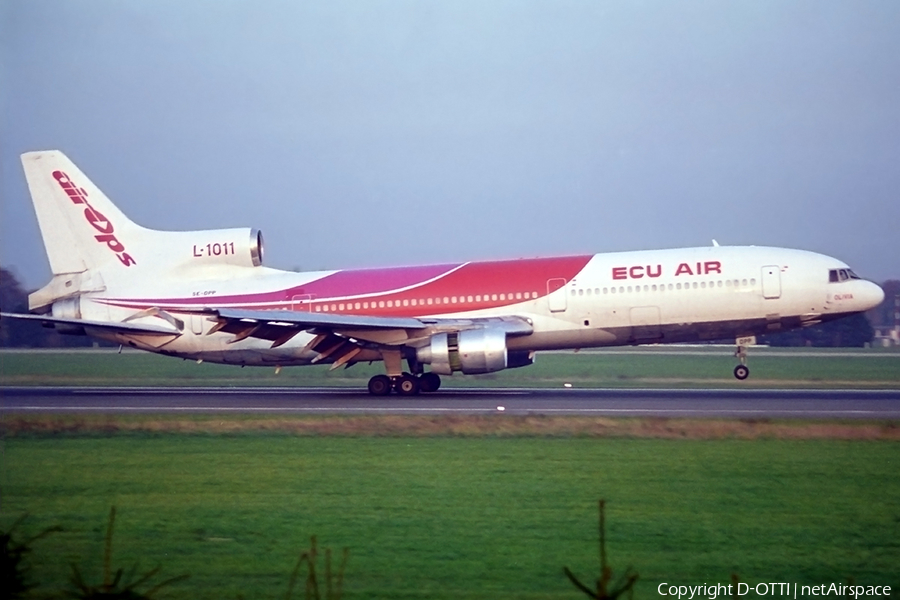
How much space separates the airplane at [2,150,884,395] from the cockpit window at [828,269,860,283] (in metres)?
0.04

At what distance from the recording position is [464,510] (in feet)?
38.1

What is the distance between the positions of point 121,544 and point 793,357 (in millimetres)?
36856

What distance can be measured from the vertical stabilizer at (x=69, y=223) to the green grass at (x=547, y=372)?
327 cm

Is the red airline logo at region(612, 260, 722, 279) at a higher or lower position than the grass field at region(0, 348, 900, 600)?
higher

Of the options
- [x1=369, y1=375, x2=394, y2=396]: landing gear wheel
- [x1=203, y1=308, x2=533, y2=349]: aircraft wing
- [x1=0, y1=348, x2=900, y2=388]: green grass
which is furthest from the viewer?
[x1=0, y1=348, x2=900, y2=388]: green grass

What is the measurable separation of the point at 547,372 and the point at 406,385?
37.8 feet

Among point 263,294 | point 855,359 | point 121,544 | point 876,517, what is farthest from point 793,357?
point 121,544

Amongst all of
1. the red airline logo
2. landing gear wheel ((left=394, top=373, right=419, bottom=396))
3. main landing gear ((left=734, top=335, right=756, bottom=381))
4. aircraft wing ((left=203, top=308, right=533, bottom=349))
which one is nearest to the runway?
main landing gear ((left=734, top=335, right=756, bottom=381))

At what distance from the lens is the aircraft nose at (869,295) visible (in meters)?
24.9

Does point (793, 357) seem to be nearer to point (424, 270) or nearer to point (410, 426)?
point (424, 270)

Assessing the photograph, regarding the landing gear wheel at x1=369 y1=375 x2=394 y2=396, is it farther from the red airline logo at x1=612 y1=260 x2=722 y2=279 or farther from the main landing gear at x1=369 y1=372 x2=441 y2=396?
the red airline logo at x1=612 y1=260 x2=722 y2=279

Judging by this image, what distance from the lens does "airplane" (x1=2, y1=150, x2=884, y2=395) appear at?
2483cm

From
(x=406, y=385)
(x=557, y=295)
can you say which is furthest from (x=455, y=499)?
(x=406, y=385)

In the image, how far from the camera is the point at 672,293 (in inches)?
980
